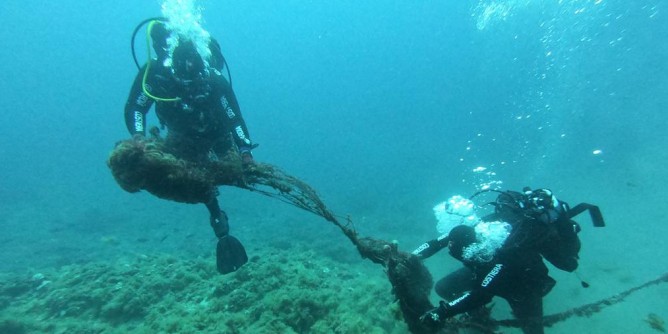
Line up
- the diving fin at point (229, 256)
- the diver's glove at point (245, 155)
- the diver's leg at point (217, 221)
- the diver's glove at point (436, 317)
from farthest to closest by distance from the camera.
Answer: the diver's leg at point (217, 221), the diving fin at point (229, 256), the diver's glove at point (245, 155), the diver's glove at point (436, 317)

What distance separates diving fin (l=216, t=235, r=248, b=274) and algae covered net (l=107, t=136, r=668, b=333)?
1.39m

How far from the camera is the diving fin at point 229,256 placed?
570 cm

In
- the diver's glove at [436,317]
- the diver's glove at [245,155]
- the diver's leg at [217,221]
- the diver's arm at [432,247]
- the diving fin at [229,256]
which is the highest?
the diver's glove at [245,155]

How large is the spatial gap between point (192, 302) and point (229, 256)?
236 cm

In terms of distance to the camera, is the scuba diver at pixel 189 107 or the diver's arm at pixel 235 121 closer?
the scuba diver at pixel 189 107

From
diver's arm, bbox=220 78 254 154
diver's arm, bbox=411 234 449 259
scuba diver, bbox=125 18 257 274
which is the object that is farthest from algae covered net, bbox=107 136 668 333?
diver's arm, bbox=220 78 254 154

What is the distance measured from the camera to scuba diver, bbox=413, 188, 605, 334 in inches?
179

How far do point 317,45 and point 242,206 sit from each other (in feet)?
442

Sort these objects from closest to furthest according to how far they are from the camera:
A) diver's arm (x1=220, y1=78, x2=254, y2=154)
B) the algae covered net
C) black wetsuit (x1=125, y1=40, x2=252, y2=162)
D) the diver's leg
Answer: the algae covered net, black wetsuit (x1=125, y1=40, x2=252, y2=162), diver's arm (x1=220, y1=78, x2=254, y2=154), the diver's leg

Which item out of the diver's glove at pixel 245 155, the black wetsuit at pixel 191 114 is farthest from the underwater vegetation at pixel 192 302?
the black wetsuit at pixel 191 114

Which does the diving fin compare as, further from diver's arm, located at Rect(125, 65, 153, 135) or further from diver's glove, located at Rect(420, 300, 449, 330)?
diver's glove, located at Rect(420, 300, 449, 330)

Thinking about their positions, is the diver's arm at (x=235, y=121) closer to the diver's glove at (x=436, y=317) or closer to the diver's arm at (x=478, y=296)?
the diver's glove at (x=436, y=317)

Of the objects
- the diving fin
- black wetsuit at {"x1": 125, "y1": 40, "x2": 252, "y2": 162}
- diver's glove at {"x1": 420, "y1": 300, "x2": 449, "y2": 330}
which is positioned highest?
black wetsuit at {"x1": 125, "y1": 40, "x2": 252, "y2": 162}

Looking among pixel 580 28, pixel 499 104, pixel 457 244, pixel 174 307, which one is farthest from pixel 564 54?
pixel 499 104
